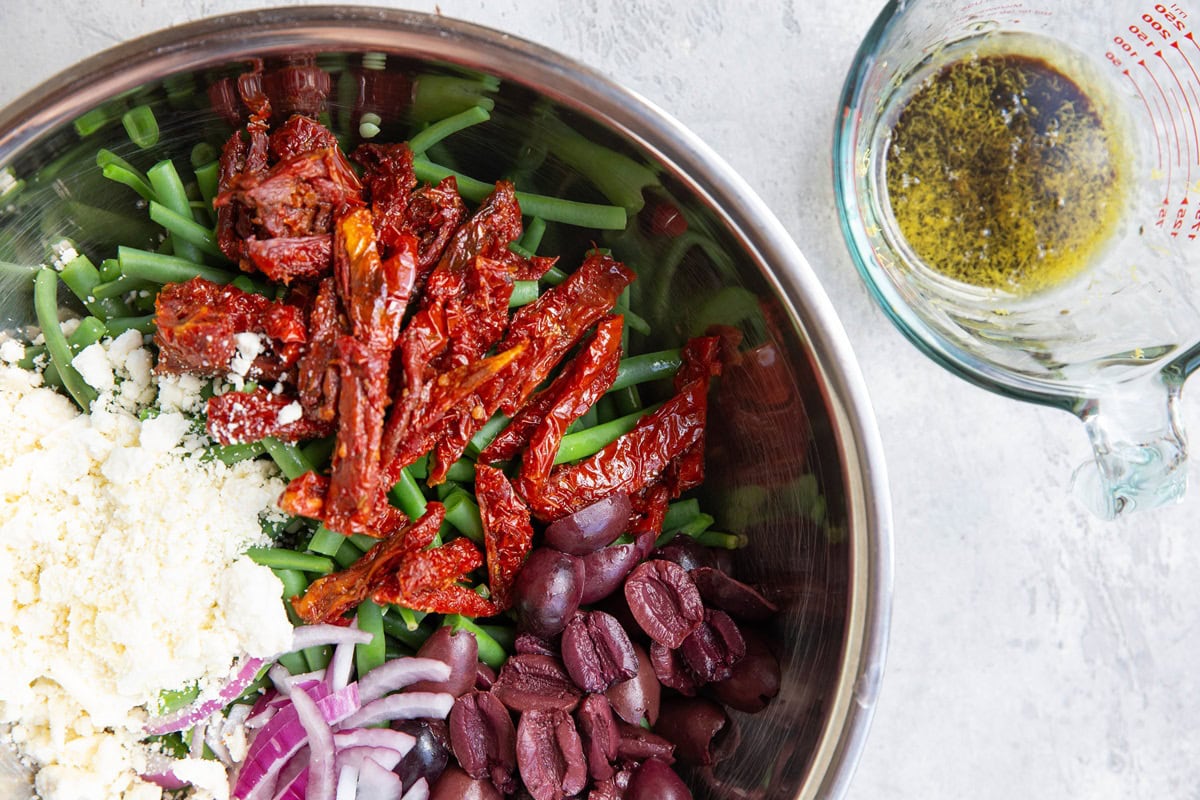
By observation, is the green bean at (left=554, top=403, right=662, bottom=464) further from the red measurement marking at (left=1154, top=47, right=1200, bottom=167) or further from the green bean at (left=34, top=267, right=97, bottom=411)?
the red measurement marking at (left=1154, top=47, right=1200, bottom=167)

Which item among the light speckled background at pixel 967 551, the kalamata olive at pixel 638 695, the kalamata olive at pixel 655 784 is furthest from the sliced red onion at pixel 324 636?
the light speckled background at pixel 967 551

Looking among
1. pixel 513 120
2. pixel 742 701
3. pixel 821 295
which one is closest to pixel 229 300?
pixel 513 120

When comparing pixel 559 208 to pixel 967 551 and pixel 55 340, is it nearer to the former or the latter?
pixel 55 340

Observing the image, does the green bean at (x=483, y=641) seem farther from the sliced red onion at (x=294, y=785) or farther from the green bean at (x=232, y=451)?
the green bean at (x=232, y=451)

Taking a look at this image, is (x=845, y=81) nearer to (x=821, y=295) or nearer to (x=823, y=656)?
(x=821, y=295)

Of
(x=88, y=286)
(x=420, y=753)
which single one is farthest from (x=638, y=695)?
(x=88, y=286)
